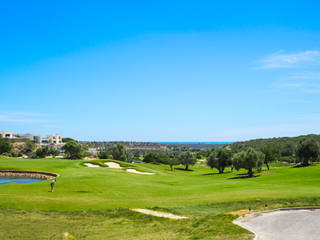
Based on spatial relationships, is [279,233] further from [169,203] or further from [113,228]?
[169,203]

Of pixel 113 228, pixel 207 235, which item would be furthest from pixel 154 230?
pixel 207 235

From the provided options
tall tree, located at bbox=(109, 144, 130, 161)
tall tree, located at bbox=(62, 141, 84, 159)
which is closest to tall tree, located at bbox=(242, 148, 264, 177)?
tall tree, located at bbox=(109, 144, 130, 161)

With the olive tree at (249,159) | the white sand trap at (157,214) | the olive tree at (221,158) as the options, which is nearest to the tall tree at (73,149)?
the olive tree at (221,158)

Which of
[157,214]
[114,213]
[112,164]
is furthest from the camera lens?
[112,164]

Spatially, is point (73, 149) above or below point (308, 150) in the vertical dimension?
below

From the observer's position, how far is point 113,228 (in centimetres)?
1705

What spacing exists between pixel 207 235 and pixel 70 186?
23061 millimetres

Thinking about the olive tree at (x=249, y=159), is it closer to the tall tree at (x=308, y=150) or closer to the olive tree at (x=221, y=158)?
the olive tree at (x=221, y=158)

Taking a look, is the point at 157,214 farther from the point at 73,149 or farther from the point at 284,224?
the point at 73,149

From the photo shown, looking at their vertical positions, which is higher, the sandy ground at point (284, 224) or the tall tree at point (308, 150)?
the tall tree at point (308, 150)

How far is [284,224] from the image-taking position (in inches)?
613

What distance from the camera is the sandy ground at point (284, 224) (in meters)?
13.3

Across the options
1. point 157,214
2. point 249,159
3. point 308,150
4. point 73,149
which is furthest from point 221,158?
point 157,214

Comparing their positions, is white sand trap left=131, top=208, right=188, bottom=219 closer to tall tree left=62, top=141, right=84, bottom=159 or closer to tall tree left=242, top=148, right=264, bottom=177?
tall tree left=242, top=148, right=264, bottom=177
